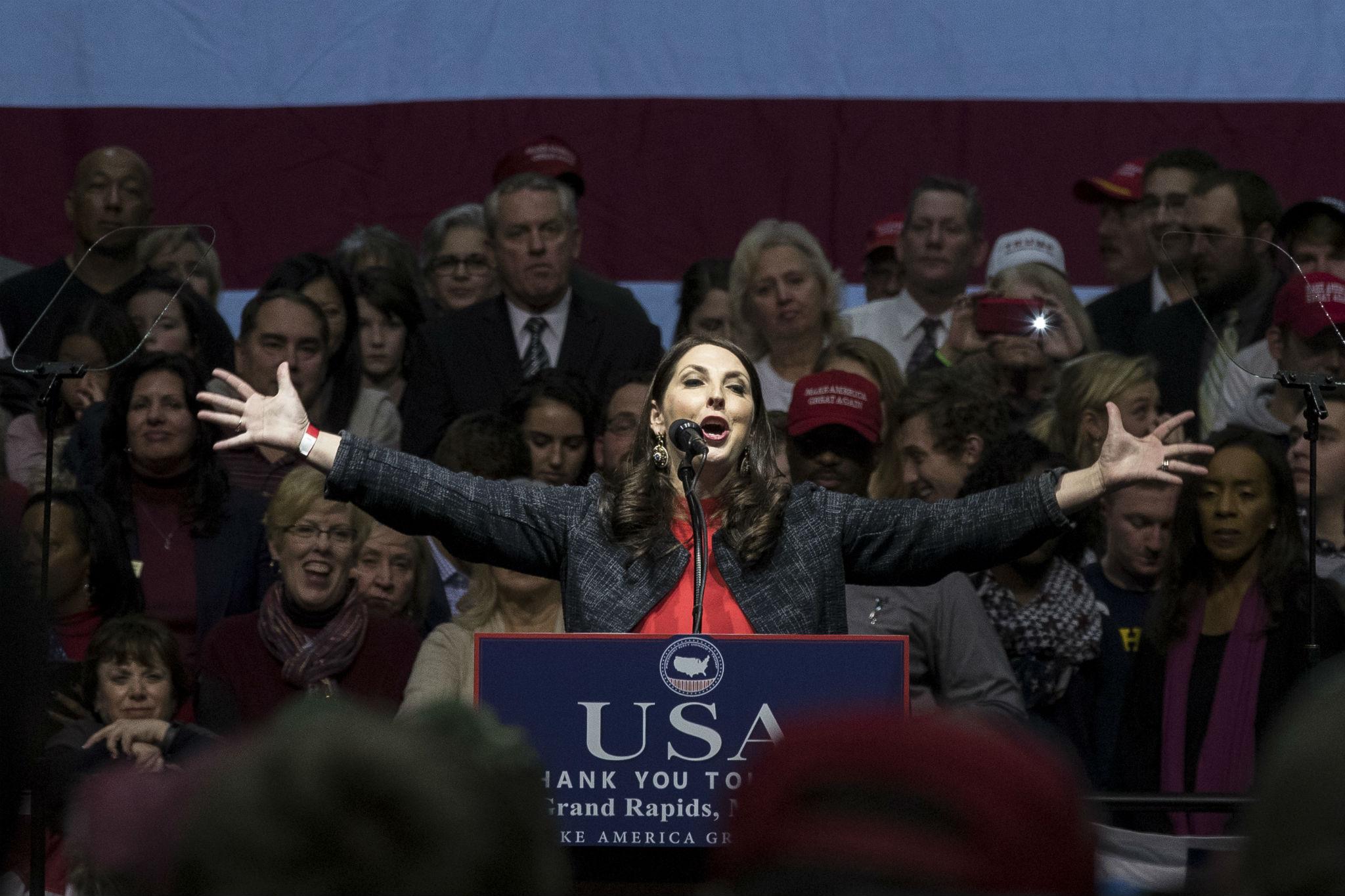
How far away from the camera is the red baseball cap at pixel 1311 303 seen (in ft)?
15.4

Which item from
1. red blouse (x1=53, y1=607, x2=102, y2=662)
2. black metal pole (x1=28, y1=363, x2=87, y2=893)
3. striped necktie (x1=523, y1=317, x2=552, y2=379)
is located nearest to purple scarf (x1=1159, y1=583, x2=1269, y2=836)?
striped necktie (x1=523, y1=317, x2=552, y2=379)

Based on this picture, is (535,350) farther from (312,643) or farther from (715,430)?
(715,430)

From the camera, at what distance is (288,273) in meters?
5.93

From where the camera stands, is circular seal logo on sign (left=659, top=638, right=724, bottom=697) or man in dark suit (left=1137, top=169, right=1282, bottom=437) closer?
circular seal logo on sign (left=659, top=638, right=724, bottom=697)

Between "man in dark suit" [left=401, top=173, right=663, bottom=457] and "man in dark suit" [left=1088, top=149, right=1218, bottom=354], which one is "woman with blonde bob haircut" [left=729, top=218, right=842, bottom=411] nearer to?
"man in dark suit" [left=401, top=173, right=663, bottom=457]

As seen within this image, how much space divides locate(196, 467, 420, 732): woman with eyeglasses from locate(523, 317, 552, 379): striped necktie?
111 cm

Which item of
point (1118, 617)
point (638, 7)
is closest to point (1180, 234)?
point (1118, 617)

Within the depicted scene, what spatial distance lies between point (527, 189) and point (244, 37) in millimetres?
1655

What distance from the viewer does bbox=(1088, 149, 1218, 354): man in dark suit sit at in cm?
586

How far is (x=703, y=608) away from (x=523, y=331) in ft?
8.49

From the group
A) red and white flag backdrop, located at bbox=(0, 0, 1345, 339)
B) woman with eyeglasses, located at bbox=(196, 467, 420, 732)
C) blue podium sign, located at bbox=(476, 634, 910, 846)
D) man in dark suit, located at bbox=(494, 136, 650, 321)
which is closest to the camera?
blue podium sign, located at bbox=(476, 634, 910, 846)

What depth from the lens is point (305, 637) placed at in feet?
15.2

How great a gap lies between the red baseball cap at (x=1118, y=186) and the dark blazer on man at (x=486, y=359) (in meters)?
1.62

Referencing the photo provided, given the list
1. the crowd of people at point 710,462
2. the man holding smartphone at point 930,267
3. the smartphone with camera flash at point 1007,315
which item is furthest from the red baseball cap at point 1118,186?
the smartphone with camera flash at point 1007,315
